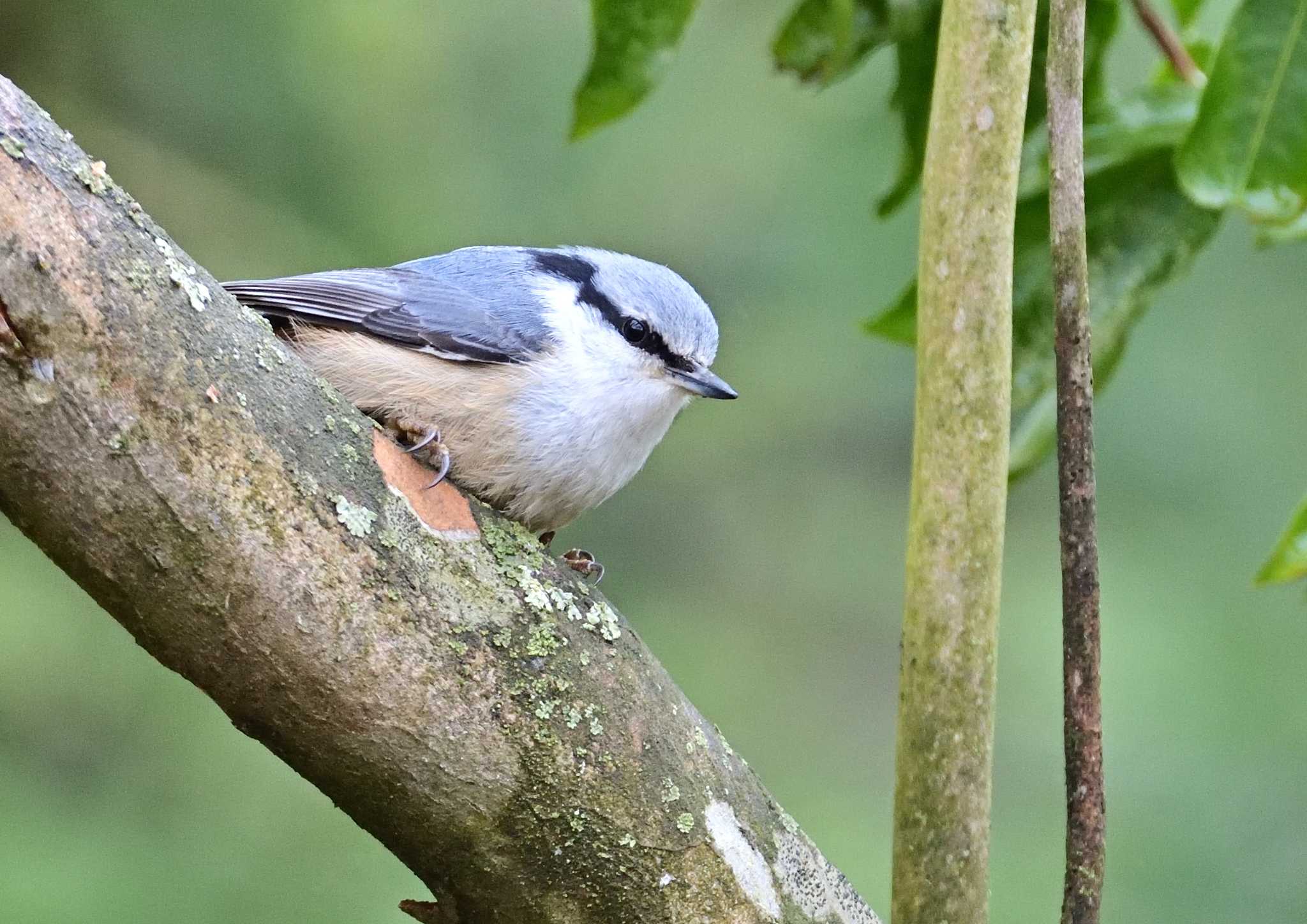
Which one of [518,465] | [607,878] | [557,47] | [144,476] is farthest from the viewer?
[557,47]

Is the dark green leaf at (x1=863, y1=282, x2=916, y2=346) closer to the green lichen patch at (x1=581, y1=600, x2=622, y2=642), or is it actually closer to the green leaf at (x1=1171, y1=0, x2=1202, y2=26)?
the green leaf at (x1=1171, y1=0, x2=1202, y2=26)

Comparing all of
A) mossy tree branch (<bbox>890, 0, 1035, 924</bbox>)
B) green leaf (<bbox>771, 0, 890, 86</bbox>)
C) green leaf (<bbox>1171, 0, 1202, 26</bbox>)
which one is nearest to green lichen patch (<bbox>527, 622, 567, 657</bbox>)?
mossy tree branch (<bbox>890, 0, 1035, 924</bbox>)

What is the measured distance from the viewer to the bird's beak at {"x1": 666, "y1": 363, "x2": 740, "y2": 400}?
2.44 metres

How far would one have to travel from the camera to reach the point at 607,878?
5.01 ft

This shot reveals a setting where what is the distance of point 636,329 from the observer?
245 centimetres

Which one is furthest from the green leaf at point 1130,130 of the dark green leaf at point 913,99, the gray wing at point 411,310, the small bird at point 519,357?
the gray wing at point 411,310

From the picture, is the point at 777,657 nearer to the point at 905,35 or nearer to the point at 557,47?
the point at 557,47

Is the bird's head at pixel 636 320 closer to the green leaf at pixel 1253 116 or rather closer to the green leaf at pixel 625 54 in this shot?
the green leaf at pixel 625 54

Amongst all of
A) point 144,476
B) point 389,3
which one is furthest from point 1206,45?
point 389,3

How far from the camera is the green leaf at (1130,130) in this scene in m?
2.19

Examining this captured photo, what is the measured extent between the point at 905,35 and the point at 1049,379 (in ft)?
1.89

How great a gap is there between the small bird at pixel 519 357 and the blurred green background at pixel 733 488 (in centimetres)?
103

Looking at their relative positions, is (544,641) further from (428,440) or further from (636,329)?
(636,329)

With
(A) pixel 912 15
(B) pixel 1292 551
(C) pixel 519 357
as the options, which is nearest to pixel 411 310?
(C) pixel 519 357
